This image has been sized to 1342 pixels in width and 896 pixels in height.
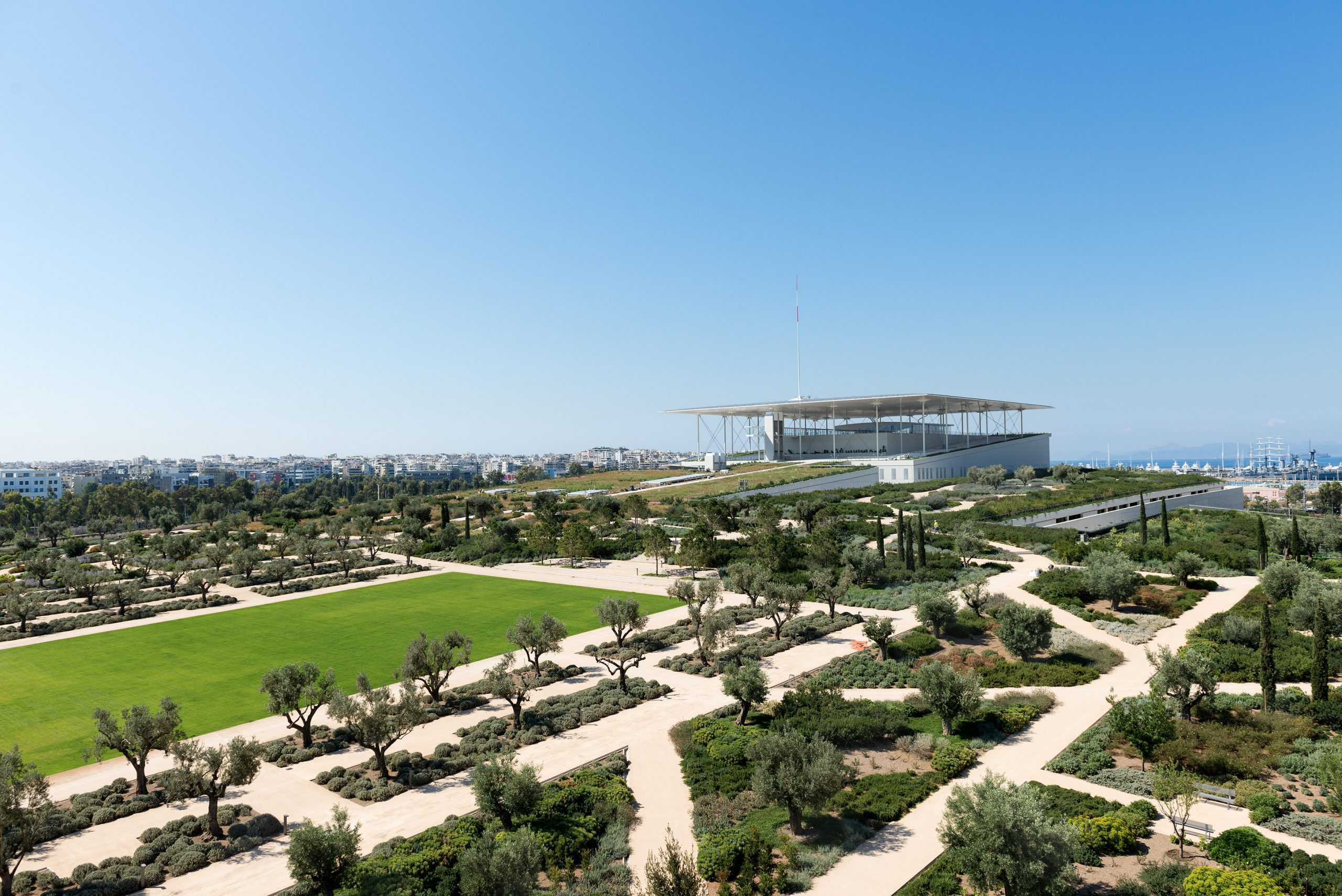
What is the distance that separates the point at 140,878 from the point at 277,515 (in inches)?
3086

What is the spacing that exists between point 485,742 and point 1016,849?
54.1ft

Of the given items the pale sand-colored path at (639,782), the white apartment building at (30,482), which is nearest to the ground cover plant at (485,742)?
the pale sand-colored path at (639,782)

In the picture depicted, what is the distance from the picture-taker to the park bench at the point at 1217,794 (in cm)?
1858

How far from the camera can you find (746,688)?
2431 cm

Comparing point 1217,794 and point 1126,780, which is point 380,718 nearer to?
point 1126,780

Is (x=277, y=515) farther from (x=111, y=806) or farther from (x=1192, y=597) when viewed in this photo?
(x=1192, y=597)

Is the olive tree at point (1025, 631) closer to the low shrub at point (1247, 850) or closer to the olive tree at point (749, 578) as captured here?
the olive tree at point (749, 578)

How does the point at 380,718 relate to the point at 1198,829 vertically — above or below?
above

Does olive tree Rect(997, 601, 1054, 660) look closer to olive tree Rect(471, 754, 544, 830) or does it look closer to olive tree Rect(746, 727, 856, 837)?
olive tree Rect(746, 727, 856, 837)

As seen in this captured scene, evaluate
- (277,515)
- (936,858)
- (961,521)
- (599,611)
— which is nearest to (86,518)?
(277,515)

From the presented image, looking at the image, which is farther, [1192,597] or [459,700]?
[1192,597]

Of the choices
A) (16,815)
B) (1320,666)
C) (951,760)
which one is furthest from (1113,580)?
(16,815)

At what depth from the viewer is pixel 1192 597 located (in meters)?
38.8

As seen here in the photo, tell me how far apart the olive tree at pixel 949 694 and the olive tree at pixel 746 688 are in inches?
218
